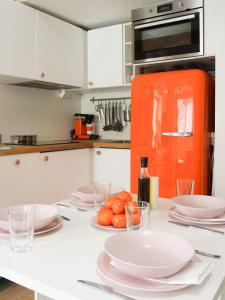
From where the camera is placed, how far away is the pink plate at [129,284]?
571mm

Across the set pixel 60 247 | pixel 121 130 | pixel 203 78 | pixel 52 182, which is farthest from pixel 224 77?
pixel 60 247

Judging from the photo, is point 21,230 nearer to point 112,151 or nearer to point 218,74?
point 218,74

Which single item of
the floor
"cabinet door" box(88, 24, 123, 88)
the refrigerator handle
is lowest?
the floor

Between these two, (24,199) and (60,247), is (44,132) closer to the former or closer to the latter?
(24,199)

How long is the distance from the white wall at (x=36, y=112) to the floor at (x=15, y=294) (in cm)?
133

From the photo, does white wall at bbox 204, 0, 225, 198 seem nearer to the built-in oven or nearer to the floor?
the built-in oven

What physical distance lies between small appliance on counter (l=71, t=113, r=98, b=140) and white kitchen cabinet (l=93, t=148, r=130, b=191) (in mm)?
418

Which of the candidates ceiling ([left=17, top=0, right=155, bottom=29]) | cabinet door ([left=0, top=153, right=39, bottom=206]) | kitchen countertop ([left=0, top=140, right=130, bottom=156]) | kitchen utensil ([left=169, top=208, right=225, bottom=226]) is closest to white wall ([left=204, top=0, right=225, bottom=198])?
ceiling ([left=17, top=0, right=155, bottom=29])

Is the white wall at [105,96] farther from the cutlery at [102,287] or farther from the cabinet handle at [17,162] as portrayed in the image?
the cutlery at [102,287]

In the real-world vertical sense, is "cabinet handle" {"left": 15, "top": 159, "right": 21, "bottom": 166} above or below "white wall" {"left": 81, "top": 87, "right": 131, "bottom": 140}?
below

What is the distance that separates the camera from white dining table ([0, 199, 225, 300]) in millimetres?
573

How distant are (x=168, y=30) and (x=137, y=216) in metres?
2.00

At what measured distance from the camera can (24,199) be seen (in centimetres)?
242

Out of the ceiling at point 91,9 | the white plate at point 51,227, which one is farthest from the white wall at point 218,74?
the white plate at point 51,227
